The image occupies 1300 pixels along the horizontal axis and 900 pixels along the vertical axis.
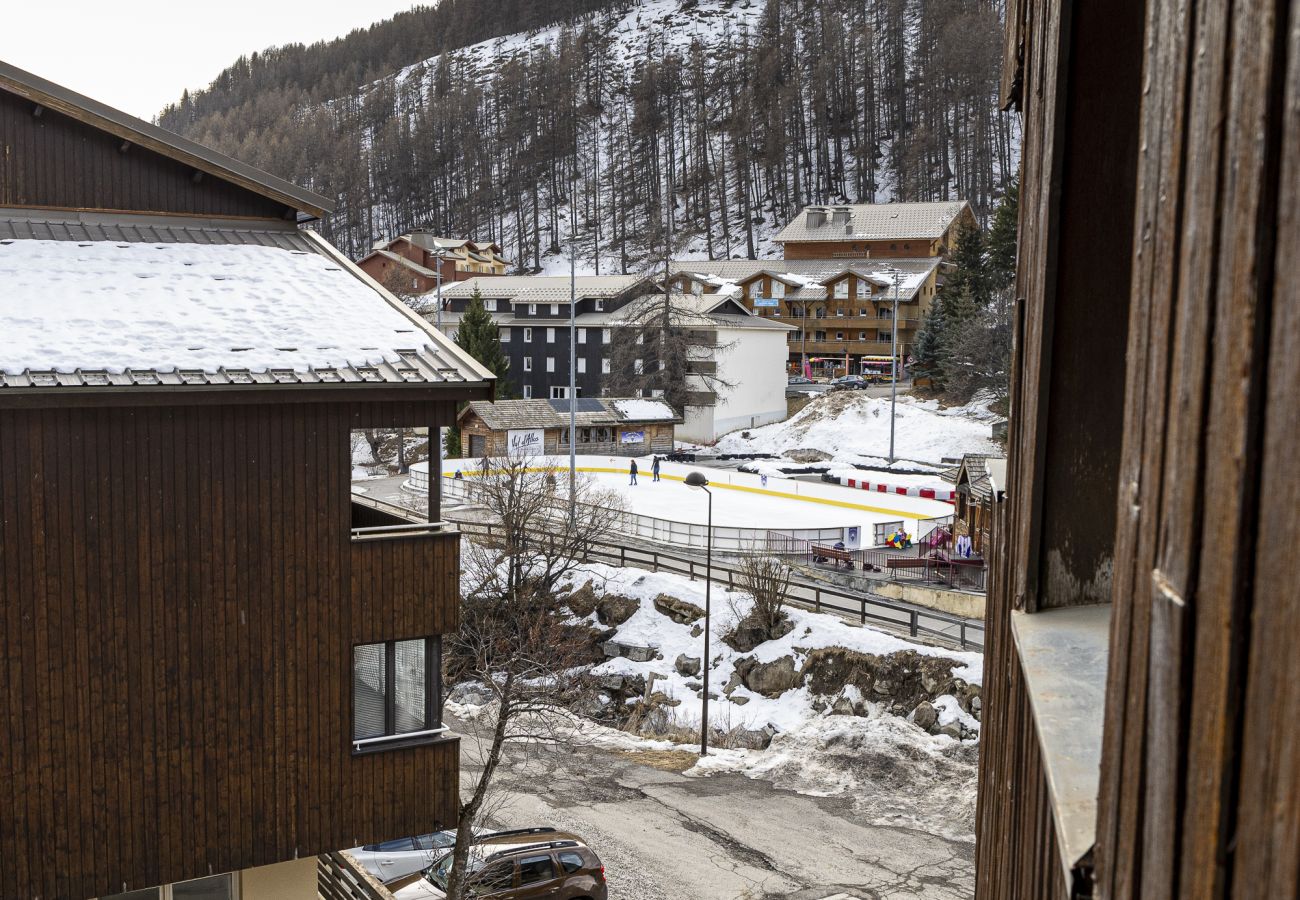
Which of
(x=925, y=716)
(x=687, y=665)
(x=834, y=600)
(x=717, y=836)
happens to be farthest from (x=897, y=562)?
(x=717, y=836)

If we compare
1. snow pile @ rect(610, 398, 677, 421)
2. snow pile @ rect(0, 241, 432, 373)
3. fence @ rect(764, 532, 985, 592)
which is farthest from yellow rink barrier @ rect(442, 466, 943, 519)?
snow pile @ rect(0, 241, 432, 373)

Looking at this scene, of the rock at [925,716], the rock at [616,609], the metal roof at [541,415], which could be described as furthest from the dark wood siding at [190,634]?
the metal roof at [541,415]

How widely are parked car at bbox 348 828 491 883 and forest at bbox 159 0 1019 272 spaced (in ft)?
312

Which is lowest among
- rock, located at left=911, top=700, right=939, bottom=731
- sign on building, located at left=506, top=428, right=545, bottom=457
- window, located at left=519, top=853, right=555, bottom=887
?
rock, located at left=911, top=700, right=939, bottom=731

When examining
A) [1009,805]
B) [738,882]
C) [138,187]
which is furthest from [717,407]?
[1009,805]

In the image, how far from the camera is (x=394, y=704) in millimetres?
11641

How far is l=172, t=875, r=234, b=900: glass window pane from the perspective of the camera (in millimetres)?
11242

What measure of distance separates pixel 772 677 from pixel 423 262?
79.7 m

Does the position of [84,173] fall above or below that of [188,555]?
above

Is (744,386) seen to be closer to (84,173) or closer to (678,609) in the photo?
(678,609)

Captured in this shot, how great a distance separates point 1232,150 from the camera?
1126 millimetres

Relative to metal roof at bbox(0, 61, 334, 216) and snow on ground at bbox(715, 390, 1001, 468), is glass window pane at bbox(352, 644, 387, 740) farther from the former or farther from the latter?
snow on ground at bbox(715, 390, 1001, 468)

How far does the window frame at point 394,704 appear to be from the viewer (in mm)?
11344

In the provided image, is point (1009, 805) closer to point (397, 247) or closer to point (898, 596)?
point (898, 596)
